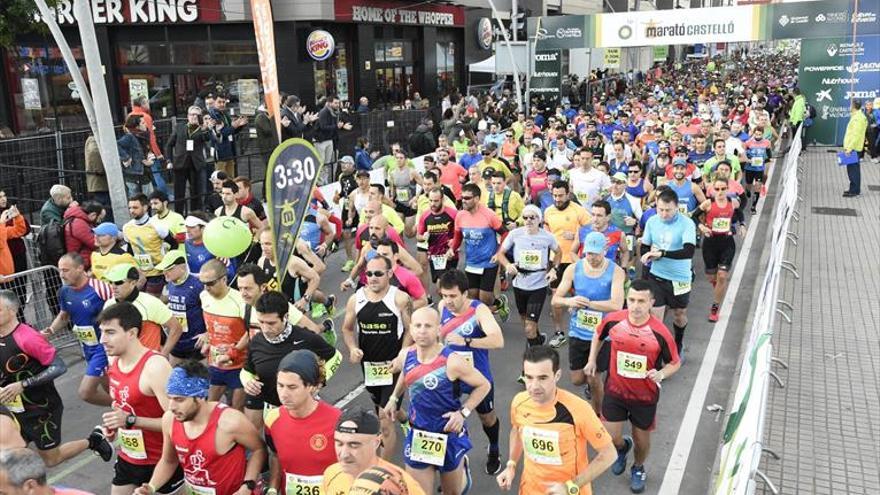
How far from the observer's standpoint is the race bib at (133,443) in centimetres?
486

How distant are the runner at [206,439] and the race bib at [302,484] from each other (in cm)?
18

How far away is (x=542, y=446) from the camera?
4.42m

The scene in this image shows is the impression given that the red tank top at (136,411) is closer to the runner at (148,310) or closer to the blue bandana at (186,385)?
the blue bandana at (186,385)

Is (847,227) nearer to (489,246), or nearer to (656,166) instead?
(656,166)

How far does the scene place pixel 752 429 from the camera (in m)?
4.53

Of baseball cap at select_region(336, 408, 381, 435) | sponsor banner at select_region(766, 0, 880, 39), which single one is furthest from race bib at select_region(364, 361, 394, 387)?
sponsor banner at select_region(766, 0, 880, 39)

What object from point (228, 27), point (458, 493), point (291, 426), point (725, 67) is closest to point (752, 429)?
point (458, 493)

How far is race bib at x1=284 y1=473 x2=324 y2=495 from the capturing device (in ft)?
14.2

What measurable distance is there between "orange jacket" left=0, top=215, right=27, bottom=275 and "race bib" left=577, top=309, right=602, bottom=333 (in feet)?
23.2

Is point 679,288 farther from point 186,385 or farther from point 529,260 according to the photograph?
point 186,385

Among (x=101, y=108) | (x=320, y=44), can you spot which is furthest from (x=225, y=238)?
(x=320, y=44)

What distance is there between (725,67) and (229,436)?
61.1 m

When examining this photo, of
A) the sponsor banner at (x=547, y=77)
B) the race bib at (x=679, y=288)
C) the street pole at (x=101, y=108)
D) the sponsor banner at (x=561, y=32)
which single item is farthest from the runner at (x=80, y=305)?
the sponsor banner at (x=561, y=32)

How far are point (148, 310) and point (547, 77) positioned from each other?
72.6ft
